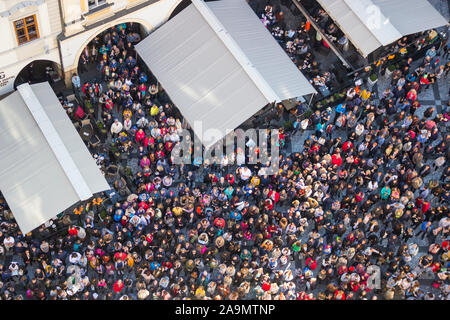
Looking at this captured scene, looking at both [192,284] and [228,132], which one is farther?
[228,132]

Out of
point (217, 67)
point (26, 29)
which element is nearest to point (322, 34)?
point (217, 67)

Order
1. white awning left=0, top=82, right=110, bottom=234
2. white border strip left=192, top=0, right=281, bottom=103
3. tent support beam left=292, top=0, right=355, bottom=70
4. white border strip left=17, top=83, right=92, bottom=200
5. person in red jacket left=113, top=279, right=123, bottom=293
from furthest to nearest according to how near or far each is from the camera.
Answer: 1. tent support beam left=292, top=0, right=355, bottom=70
2. white border strip left=192, top=0, right=281, bottom=103
3. white border strip left=17, top=83, right=92, bottom=200
4. white awning left=0, top=82, right=110, bottom=234
5. person in red jacket left=113, top=279, right=123, bottom=293

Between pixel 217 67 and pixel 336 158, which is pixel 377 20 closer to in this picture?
pixel 336 158

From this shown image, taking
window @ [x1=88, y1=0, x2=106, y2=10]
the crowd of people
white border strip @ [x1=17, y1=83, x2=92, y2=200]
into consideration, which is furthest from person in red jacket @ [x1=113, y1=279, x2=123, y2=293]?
window @ [x1=88, y1=0, x2=106, y2=10]

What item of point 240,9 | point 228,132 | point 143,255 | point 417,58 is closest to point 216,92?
point 228,132

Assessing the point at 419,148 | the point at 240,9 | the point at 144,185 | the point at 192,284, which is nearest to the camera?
the point at 192,284

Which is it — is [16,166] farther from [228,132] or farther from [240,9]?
[240,9]

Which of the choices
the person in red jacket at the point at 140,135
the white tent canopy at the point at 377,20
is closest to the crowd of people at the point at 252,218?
the person in red jacket at the point at 140,135

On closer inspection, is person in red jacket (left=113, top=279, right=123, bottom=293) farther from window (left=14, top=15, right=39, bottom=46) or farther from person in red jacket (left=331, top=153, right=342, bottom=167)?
window (left=14, top=15, right=39, bottom=46)
